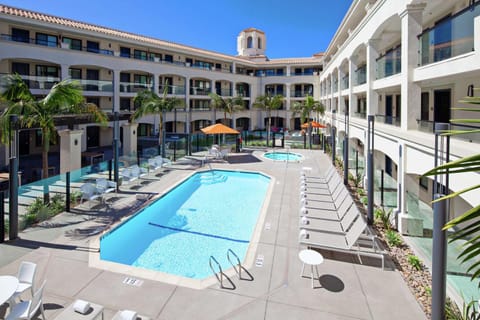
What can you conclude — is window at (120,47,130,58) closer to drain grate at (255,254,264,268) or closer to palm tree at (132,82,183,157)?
palm tree at (132,82,183,157)

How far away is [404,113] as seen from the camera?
1127cm

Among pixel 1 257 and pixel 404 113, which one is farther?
pixel 404 113

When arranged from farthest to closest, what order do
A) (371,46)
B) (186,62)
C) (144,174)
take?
1. (186,62)
2. (144,174)
3. (371,46)

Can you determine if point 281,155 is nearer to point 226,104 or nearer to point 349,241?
point 226,104

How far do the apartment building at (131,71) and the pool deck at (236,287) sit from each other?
6.05m

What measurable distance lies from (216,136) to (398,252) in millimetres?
23560

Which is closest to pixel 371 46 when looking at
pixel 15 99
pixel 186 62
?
pixel 15 99

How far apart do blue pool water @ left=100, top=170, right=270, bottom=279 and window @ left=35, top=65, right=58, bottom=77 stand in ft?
66.4

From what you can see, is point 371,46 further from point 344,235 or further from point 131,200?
point 131,200

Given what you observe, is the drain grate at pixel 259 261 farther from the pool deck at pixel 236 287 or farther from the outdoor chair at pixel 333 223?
the outdoor chair at pixel 333 223

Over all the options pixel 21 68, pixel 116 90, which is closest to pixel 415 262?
pixel 116 90

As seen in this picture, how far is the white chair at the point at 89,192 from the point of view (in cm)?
1266

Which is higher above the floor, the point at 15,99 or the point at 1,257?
the point at 15,99

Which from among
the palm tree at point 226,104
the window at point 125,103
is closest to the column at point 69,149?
the window at point 125,103
